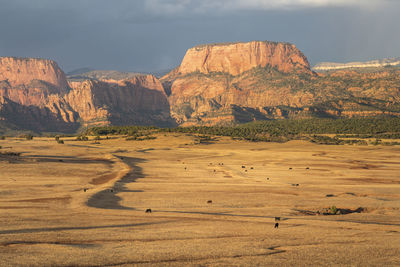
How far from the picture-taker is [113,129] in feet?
636

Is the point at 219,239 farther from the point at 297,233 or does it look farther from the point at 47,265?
the point at 47,265

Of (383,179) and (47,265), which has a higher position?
(47,265)

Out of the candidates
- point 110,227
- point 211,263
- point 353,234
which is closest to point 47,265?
point 211,263

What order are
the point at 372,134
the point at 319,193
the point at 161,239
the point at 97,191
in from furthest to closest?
the point at 372,134, the point at 319,193, the point at 97,191, the point at 161,239

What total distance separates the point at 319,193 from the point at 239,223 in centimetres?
1806

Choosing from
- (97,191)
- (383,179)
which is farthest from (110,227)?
(383,179)

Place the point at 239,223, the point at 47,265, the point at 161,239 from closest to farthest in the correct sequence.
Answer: the point at 47,265, the point at 161,239, the point at 239,223

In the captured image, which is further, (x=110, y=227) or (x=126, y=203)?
(x=126, y=203)

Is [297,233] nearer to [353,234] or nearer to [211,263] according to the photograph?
[353,234]

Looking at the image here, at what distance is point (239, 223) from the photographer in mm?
23781

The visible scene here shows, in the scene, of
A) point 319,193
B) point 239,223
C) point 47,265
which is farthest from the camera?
point 319,193

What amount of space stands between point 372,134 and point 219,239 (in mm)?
178567

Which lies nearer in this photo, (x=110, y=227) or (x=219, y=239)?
(x=219, y=239)

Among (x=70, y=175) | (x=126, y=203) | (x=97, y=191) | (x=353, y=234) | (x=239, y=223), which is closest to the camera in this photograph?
(x=353, y=234)
